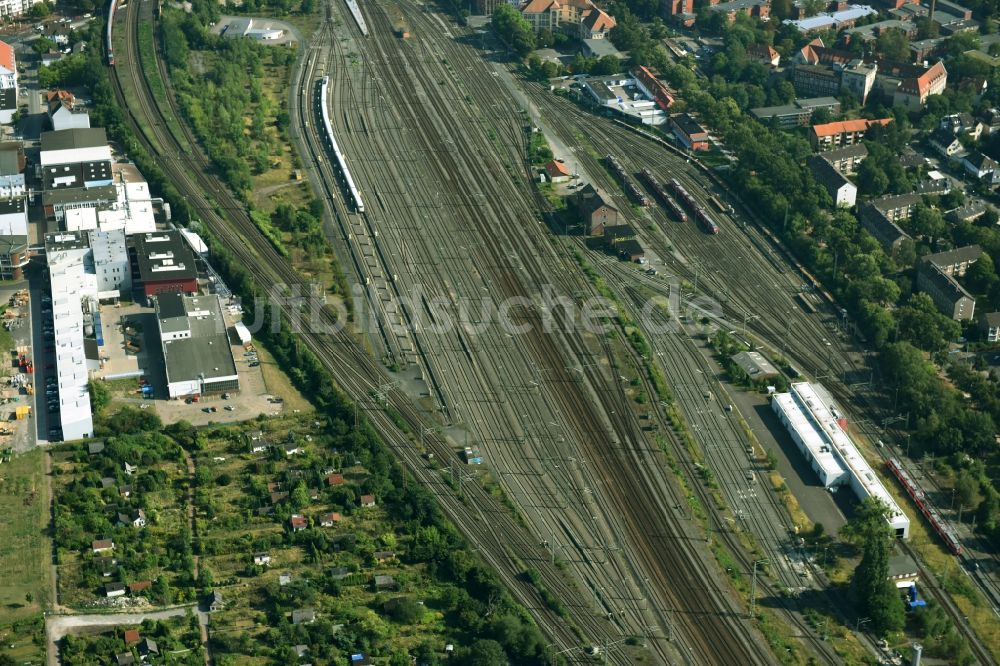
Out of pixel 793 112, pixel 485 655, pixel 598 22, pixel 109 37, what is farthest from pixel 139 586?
pixel 598 22

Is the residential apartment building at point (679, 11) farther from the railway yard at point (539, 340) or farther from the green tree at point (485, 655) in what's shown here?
the green tree at point (485, 655)

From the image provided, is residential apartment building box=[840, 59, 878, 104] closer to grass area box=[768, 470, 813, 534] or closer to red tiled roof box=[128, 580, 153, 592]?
grass area box=[768, 470, 813, 534]

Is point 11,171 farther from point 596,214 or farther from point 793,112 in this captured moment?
point 793,112

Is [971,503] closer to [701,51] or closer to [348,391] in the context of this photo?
[348,391]

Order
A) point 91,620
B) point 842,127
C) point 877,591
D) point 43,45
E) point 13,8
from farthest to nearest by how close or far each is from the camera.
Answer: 1. point 13,8
2. point 43,45
3. point 842,127
4. point 877,591
5. point 91,620

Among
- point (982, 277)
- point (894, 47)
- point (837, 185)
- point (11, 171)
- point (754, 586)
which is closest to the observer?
point (754, 586)

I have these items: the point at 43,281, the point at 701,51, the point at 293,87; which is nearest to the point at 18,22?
the point at 293,87

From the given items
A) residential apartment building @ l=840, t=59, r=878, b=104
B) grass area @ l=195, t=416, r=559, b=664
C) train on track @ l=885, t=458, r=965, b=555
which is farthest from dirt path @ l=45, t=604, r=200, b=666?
residential apartment building @ l=840, t=59, r=878, b=104
